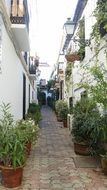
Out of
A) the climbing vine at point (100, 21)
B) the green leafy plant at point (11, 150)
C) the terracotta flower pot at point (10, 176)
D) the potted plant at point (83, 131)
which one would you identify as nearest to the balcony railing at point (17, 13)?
the climbing vine at point (100, 21)

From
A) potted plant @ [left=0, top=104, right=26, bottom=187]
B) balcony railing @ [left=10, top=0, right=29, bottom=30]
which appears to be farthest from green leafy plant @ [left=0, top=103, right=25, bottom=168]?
balcony railing @ [left=10, top=0, right=29, bottom=30]

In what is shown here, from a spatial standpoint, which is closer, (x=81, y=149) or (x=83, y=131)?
(x=83, y=131)

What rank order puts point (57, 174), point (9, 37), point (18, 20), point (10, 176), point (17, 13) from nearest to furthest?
point (10, 176) → point (57, 174) → point (9, 37) → point (18, 20) → point (17, 13)

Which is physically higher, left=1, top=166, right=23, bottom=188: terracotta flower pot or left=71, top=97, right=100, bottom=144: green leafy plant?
left=71, top=97, right=100, bottom=144: green leafy plant

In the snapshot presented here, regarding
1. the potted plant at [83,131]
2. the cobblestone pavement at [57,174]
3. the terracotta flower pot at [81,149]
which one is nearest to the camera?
the cobblestone pavement at [57,174]

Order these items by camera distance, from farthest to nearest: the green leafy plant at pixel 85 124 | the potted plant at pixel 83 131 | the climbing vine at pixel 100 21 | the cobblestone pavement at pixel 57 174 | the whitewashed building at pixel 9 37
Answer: the potted plant at pixel 83 131 → the green leafy plant at pixel 85 124 → the climbing vine at pixel 100 21 → the whitewashed building at pixel 9 37 → the cobblestone pavement at pixel 57 174

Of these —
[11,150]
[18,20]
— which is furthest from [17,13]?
[11,150]

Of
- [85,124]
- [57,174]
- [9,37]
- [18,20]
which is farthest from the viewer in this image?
[18,20]

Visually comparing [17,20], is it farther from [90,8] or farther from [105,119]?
[105,119]

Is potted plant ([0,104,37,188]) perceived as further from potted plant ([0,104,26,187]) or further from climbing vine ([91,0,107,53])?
climbing vine ([91,0,107,53])

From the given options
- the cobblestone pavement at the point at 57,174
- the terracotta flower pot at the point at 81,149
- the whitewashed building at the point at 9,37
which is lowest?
the cobblestone pavement at the point at 57,174

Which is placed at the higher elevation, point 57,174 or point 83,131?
point 83,131

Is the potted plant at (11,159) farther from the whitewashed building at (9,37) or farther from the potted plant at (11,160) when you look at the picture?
the whitewashed building at (9,37)

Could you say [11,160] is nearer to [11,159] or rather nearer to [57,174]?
[11,159]
